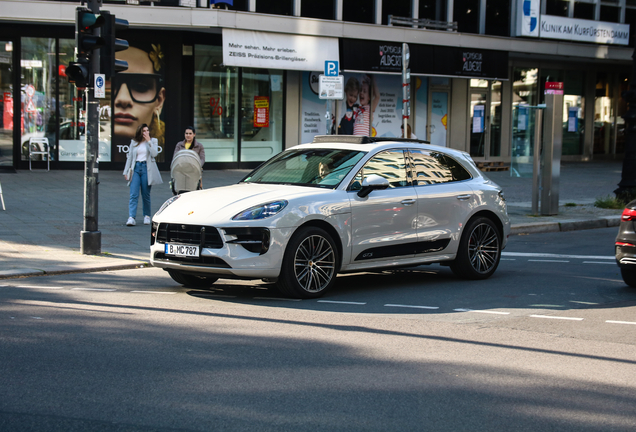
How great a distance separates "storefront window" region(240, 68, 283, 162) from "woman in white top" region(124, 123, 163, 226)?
10.8 meters

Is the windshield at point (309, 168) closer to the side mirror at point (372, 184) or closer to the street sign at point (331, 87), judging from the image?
the side mirror at point (372, 184)

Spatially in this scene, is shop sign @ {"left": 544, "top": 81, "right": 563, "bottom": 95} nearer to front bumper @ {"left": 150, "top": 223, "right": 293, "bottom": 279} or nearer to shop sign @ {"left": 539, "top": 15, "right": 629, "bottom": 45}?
front bumper @ {"left": 150, "top": 223, "right": 293, "bottom": 279}

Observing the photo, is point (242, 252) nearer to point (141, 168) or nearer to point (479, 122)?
point (141, 168)

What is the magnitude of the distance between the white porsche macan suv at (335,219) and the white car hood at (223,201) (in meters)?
0.01

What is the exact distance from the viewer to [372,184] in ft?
27.7

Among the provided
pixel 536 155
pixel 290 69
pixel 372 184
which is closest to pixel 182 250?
pixel 372 184

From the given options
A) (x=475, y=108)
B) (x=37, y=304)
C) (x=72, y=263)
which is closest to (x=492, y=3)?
(x=475, y=108)

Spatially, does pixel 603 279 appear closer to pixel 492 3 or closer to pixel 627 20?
pixel 492 3

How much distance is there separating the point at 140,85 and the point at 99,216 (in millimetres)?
9191

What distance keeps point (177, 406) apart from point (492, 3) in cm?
2706

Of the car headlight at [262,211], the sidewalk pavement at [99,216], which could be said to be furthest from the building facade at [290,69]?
the car headlight at [262,211]

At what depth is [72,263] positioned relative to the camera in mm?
10266

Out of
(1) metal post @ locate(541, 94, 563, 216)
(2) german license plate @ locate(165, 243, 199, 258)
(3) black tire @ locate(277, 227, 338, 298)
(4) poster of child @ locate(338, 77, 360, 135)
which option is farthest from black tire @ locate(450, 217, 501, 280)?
(4) poster of child @ locate(338, 77, 360, 135)

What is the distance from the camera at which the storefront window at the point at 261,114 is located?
2486 cm
